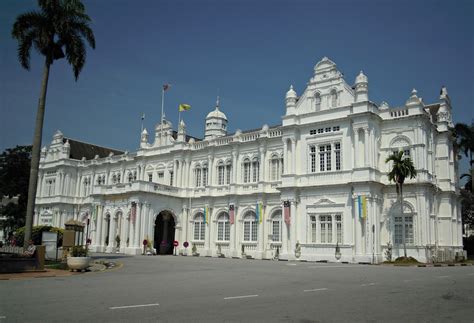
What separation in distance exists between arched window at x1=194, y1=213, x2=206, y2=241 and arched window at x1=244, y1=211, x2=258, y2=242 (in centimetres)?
523

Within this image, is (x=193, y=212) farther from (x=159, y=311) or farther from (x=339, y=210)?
(x=159, y=311)

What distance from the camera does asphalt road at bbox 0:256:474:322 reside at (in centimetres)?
970

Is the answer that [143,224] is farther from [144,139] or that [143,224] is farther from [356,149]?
[356,149]

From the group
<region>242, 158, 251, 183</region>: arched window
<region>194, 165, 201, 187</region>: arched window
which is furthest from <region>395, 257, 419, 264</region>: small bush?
<region>194, 165, 201, 187</region>: arched window

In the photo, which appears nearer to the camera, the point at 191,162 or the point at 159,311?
the point at 159,311

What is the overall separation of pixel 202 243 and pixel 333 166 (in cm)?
1618

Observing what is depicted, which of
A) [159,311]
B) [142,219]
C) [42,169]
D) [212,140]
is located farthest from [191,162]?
[159,311]

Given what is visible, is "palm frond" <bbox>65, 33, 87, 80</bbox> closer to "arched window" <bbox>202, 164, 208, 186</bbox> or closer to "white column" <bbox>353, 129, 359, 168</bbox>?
"arched window" <bbox>202, 164, 208, 186</bbox>

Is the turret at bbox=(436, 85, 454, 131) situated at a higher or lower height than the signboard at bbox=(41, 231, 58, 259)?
higher

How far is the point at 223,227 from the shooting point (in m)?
44.2

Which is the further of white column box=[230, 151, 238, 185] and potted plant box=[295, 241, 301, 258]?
white column box=[230, 151, 238, 185]

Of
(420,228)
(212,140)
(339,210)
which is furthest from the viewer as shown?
(212,140)

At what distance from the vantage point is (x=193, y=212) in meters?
46.4

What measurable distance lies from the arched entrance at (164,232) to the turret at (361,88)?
23.0 metres
